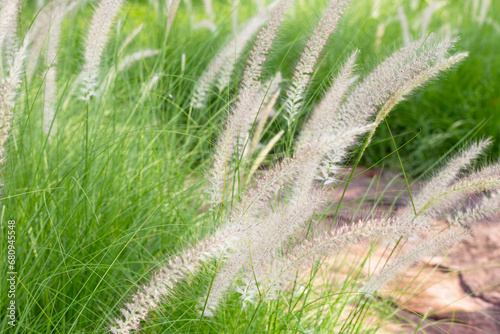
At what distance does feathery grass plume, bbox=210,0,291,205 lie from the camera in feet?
3.94

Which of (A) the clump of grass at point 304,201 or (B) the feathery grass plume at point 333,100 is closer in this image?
(A) the clump of grass at point 304,201

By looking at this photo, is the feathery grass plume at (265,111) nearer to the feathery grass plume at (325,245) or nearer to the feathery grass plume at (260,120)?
the feathery grass plume at (260,120)

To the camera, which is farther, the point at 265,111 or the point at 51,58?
the point at 51,58

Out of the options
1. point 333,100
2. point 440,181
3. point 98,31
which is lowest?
point 440,181

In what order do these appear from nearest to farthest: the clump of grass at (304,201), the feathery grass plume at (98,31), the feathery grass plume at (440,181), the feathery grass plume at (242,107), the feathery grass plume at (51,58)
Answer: the clump of grass at (304,201), the feathery grass plume at (242,107), the feathery grass plume at (440,181), the feathery grass plume at (98,31), the feathery grass plume at (51,58)

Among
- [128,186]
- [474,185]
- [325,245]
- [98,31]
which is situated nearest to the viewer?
[325,245]

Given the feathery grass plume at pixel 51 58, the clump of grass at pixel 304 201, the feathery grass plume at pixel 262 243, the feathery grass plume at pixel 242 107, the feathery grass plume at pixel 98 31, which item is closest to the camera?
the clump of grass at pixel 304 201

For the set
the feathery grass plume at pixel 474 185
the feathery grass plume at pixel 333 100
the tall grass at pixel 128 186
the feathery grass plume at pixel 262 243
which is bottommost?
the tall grass at pixel 128 186

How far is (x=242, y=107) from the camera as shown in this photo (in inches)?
47.1

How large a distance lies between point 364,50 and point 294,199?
3196mm

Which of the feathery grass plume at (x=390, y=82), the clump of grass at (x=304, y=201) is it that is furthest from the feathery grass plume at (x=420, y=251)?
the feathery grass plume at (x=390, y=82)

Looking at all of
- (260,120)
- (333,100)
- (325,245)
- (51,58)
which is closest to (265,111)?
(260,120)

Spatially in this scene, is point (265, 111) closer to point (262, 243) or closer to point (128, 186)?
point (262, 243)

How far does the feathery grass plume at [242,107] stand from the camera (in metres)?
1.20
